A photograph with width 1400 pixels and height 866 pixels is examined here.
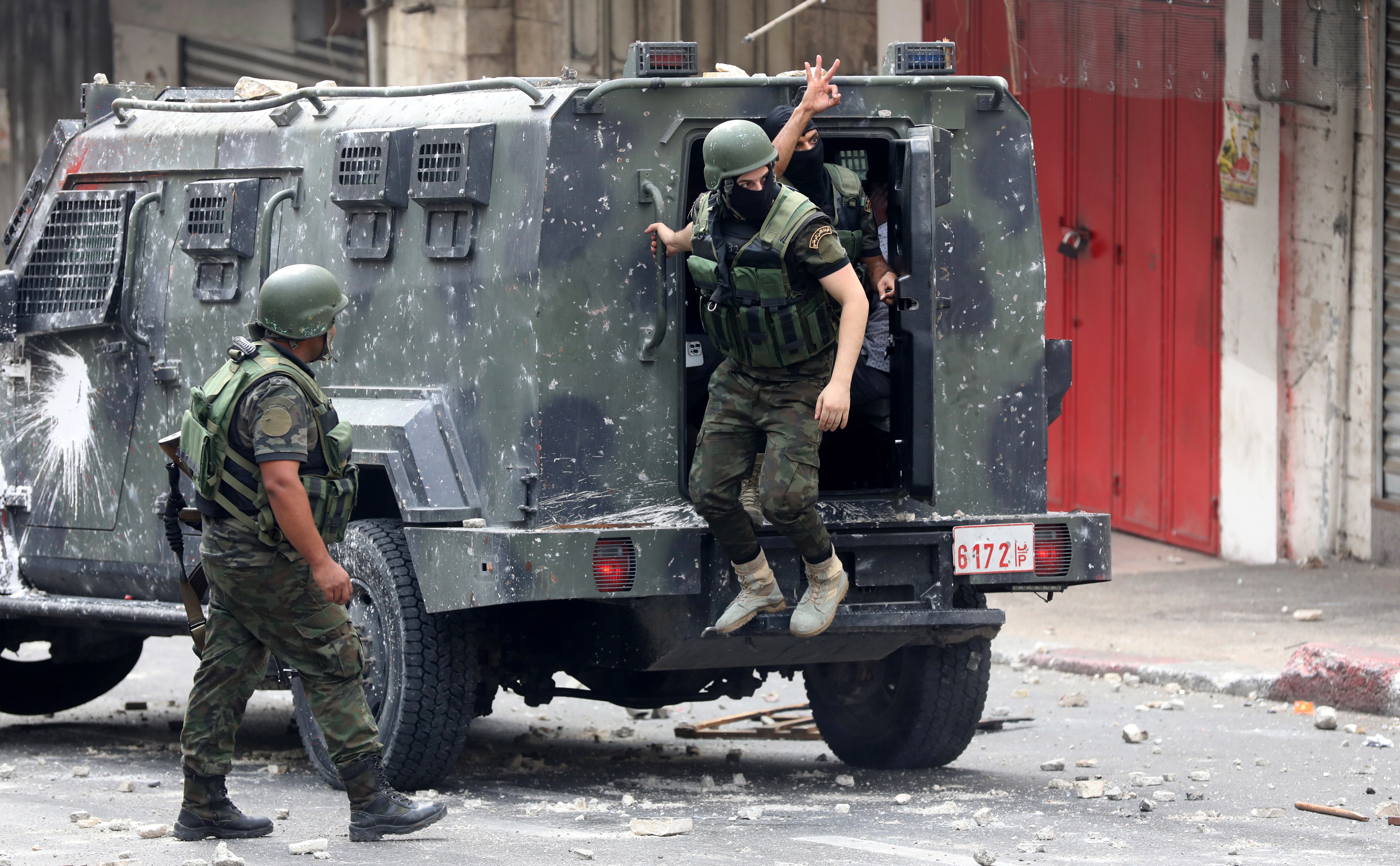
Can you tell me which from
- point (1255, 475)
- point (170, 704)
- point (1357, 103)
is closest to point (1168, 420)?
point (1255, 475)

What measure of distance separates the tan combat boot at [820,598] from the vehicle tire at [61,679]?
3.35m

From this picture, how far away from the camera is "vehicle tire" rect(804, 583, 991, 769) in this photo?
7148 millimetres

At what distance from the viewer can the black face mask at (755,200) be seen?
605 centimetres

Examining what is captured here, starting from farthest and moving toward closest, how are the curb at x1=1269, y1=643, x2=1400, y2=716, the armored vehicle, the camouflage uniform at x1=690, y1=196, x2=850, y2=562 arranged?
1. the curb at x1=1269, y1=643, x2=1400, y2=716
2. the armored vehicle
3. the camouflage uniform at x1=690, y1=196, x2=850, y2=562

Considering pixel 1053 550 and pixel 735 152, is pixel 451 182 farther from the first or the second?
pixel 1053 550

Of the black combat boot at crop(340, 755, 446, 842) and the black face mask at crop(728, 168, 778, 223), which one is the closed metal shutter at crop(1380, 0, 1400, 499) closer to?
the black face mask at crop(728, 168, 778, 223)

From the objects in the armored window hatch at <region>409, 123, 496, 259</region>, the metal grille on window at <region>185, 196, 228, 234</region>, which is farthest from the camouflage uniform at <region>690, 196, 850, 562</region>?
the metal grille on window at <region>185, 196, 228, 234</region>

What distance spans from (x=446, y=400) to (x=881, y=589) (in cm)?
147

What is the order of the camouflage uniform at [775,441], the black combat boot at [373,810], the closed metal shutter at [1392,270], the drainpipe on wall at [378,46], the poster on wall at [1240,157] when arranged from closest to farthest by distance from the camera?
the black combat boot at [373,810] → the camouflage uniform at [775,441] → the closed metal shutter at [1392,270] → the poster on wall at [1240,157] → the drainpipe on wall at [378,46]

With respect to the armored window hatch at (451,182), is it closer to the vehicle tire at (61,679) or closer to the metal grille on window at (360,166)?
the metal grille on window at (360,166)

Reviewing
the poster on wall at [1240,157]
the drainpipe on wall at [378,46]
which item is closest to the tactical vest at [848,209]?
the poster on wall at [1240,157]

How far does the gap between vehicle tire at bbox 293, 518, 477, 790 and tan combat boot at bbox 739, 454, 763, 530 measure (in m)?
0.98

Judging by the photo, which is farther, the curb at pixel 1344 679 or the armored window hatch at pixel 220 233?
the curb at pixel 1344 679

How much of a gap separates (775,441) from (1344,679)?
3.66 m
